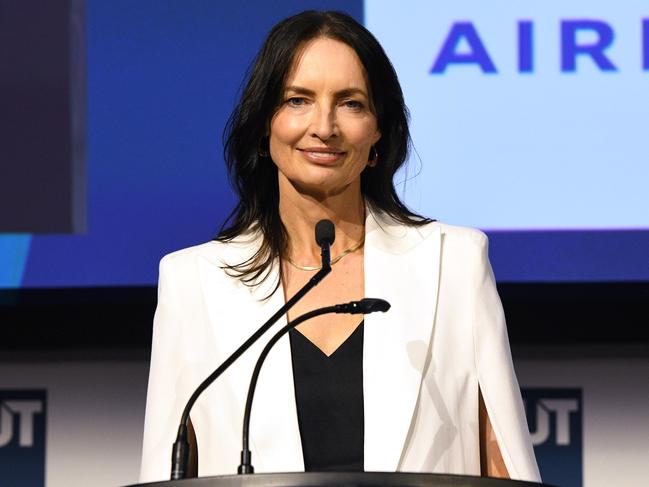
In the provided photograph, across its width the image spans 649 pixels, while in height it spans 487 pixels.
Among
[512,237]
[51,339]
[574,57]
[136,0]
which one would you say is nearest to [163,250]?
[51,339]

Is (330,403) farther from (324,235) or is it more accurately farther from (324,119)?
(324,119)

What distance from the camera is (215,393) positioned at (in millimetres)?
2268

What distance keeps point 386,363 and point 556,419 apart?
140 cm

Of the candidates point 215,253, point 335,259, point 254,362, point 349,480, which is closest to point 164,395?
point 254,362

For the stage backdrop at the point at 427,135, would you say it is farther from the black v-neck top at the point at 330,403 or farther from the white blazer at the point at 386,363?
the black v-neck top at the point at 330,403

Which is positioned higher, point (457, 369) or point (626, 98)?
point (626, 98)

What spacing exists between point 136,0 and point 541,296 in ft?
4.51

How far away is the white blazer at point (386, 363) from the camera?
219cm

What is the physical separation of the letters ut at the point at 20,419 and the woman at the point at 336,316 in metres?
1.35

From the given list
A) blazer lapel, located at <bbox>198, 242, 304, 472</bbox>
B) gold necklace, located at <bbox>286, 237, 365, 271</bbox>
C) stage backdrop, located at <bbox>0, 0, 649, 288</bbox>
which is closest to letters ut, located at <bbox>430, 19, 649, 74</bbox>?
stage backdrop, located at <bbox>0, 0, 649, 288</bbox>

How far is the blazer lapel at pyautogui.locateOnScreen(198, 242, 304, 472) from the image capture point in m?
2.19

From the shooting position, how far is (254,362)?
226 cm

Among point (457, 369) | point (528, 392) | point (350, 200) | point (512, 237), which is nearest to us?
point (457, 369)

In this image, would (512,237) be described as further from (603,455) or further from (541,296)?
(603,455)
